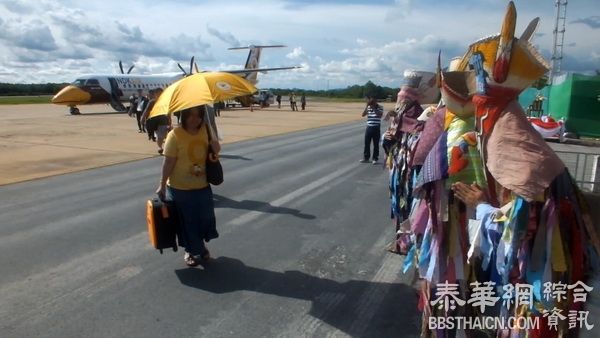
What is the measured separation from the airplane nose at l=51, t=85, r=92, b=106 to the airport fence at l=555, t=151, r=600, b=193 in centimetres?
3476

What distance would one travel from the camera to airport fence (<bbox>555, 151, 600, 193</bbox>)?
13.1ft

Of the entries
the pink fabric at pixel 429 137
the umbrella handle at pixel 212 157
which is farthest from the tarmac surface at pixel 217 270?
the pink fabric at pixel 429 137

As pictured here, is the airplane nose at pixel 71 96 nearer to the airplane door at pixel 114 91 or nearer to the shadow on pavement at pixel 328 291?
the airplane door at pixel 114 91

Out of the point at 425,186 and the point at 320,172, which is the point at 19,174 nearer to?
the point at 320,172

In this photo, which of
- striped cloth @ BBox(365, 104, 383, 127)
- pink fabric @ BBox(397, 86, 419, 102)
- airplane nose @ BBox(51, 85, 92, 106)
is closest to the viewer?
pink fabric @ BBox(397, 86, 419, 102)

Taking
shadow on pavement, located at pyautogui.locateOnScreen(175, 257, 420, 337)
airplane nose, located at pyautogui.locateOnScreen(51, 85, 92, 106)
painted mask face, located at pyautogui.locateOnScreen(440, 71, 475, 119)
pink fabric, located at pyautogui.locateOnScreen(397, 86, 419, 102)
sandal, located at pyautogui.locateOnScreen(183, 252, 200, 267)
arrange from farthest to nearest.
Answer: airplane nose, located at pyautogui.locateOnScreen(51, 85, 92, 106) < pink fabric, located at pyautogui.locateOnScreen(397, 86, 419, 102) < sandal, located at pyautogui.locateOnScreen(183, 252, 200, 267) < shadow on pavement, located at pyautogui.locateOnScreen(175, 257, 420, 337) < painted mask face, located at pyautogui.locateOnScreen(440, 71, 475, 119)

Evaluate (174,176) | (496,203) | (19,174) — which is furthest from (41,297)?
(19,174)

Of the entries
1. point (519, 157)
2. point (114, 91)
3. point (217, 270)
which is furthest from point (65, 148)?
point (114, 91)

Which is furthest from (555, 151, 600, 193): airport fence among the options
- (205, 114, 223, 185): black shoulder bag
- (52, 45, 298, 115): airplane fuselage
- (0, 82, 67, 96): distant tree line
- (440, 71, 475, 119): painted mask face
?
(0, 82, 67, 96): distant tree line

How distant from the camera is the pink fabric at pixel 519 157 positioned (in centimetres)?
218

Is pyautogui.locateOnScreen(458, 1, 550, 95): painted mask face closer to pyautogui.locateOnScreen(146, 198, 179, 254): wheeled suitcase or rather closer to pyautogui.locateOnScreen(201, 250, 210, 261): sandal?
pyautogui.locateOnScreen(146, 198, 179, 254): wheeled suitcase

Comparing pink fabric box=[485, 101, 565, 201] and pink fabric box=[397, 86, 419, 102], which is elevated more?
pink fabric box=[397, 86, 419, 102]

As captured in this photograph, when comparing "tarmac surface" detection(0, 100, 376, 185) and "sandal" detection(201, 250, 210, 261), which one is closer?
"sandal" detection(201, 250, 210, 261)

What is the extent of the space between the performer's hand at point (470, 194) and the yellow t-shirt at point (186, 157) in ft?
9.63
